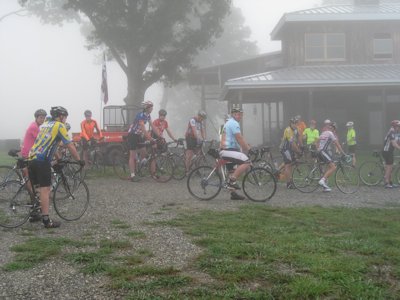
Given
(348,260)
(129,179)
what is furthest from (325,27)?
(348,260)

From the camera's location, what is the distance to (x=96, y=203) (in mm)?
9164

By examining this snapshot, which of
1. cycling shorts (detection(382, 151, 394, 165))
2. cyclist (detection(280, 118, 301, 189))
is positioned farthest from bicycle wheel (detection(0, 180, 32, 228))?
cycling shorts (detection(382, 151, 394, 165))

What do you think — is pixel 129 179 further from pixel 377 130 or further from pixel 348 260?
pixel 377 130

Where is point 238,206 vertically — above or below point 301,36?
below

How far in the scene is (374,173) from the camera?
12.6m

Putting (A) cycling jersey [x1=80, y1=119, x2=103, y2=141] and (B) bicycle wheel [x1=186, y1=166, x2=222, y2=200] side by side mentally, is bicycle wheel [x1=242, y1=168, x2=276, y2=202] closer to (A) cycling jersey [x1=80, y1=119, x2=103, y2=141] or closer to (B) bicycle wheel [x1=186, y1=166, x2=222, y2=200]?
(B) bicycle wheel [x1=186, y1=166, x2=222, y2=200]

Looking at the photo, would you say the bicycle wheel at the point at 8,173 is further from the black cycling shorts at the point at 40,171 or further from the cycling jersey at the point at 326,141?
the cycling jersey at the point at 326,141

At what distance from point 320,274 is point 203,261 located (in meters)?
1.24

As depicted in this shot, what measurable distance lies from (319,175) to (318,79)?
9.97 m

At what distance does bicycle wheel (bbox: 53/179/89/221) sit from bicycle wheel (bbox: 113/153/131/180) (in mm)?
5262

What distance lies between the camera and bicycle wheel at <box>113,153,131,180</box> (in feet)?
45.1

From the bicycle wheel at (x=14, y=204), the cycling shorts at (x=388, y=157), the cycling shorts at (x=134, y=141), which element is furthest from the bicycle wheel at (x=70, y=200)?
the cycling shorts at (x=388, y=157)

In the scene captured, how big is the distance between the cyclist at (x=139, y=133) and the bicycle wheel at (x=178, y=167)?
929 millimetres

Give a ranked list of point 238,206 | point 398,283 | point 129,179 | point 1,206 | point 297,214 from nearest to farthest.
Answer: point 398,283, point 1,206, point 297,214, point 238,206, point 129,179
